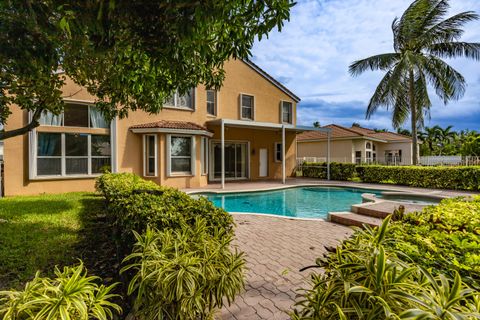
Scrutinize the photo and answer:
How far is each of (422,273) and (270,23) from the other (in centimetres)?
266

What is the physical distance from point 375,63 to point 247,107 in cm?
995

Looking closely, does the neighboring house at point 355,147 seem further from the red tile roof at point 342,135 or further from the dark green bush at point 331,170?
the dark green bush at point 331,170

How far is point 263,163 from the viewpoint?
21906 millimetres

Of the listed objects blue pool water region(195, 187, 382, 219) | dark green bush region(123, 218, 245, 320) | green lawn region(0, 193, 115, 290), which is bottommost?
blue pool water region(195, 187, 382, 219)

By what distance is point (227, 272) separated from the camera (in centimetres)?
290

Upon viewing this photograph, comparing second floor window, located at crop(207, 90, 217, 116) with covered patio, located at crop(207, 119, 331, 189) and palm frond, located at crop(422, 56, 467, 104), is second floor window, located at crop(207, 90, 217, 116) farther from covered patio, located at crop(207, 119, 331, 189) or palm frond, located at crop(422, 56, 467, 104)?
palm frond, located at crop(422, 56, 467, 104)

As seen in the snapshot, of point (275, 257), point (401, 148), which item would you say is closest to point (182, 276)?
point (275, 257)

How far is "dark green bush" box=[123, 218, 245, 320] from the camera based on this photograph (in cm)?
255

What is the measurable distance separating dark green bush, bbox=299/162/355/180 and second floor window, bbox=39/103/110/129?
16275mm

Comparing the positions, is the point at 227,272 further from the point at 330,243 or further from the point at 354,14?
the point at 354,14

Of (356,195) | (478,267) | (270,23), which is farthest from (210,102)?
(478,267)

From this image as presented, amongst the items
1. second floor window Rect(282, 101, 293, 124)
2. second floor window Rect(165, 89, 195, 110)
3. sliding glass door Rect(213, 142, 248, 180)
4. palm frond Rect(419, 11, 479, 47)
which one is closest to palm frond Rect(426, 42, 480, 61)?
palm frond Rect(419, 11, 479, 47)

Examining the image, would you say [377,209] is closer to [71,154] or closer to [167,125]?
[167,125]

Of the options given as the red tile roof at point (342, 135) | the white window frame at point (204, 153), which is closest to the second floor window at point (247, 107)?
the white window frame at point (204, 153)
